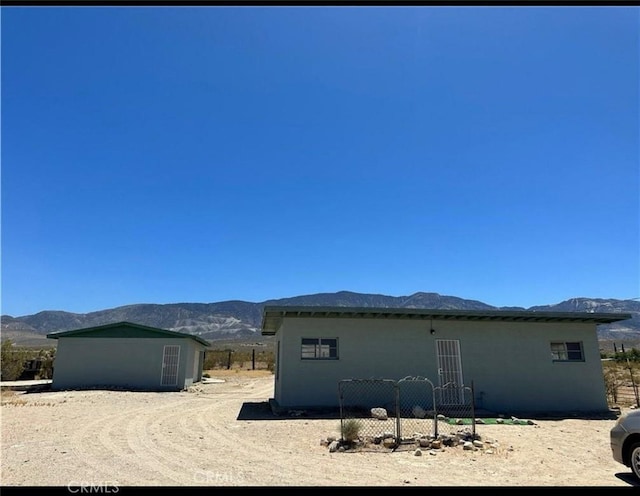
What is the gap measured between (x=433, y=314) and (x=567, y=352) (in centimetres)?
547

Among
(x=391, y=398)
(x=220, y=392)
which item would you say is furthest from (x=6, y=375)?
(x=391, y=398)

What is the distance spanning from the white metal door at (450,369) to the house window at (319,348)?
11.9ft

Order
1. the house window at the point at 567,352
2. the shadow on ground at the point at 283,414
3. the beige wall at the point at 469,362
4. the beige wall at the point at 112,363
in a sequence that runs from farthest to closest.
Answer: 1. the beige wall at the point at 112,363
2. the house window at the point at 567,352
3. the beige wall at the point at 469,362
4. the shadow on ground at the point at 283,414

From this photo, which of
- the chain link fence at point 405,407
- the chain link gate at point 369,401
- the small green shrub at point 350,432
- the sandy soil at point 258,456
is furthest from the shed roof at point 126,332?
the small green shrub at point 350,432

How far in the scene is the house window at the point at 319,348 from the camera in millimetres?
14430

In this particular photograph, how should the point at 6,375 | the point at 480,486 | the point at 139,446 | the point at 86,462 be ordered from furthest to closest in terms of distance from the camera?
the point at 6,375, the point at 139,446, the point at 86,462, the point at 480,486

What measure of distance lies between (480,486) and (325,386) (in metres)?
8.61

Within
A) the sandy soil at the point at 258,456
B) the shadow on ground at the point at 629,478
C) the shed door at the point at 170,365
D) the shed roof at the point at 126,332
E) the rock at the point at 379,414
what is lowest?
the shadow on ground at the point at 629,478

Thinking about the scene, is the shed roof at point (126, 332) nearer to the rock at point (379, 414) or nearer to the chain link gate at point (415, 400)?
the chain link gate at point (415, 400)

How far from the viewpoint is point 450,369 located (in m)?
15.0

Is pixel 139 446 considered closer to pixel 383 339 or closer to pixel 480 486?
pixel 480 486

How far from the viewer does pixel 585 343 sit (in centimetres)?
1591
